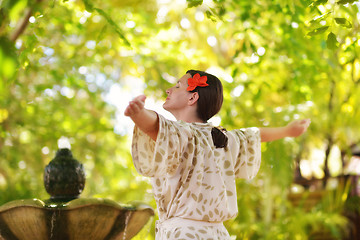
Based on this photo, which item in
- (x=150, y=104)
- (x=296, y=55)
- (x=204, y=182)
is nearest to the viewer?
(x=204, y=182)

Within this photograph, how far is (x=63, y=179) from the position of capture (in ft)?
8.21

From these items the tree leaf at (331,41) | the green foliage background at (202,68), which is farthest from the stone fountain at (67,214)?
the green foliage background at (202,68)

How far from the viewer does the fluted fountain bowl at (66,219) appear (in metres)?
2.19

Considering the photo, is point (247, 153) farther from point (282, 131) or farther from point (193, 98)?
point (193, 98)

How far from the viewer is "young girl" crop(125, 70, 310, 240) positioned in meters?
1.66

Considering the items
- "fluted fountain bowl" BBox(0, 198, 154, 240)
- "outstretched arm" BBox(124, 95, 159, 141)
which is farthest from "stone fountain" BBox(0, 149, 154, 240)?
"outstretched arm" BBox(124, 95, 159, 141)

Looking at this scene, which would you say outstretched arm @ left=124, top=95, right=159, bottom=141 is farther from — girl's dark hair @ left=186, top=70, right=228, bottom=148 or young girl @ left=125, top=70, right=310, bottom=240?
girl's dark hair @ left=186, top=70, right=228, bottom=148

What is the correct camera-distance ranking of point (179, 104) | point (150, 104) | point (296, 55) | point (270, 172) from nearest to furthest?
point (179, 104)
point (296, 55)
point (270, 172)
point (150, 104)

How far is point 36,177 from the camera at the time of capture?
689cm

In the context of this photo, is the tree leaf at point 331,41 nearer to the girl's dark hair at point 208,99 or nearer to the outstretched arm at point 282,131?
the outstretched arm at point 282,131

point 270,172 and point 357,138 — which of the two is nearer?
point 270,172

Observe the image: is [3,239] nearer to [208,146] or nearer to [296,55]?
[208,146]

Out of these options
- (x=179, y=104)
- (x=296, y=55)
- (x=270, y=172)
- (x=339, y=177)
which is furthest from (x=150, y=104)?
(x=179, y=104)

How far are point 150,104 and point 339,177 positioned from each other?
11.1 ft
